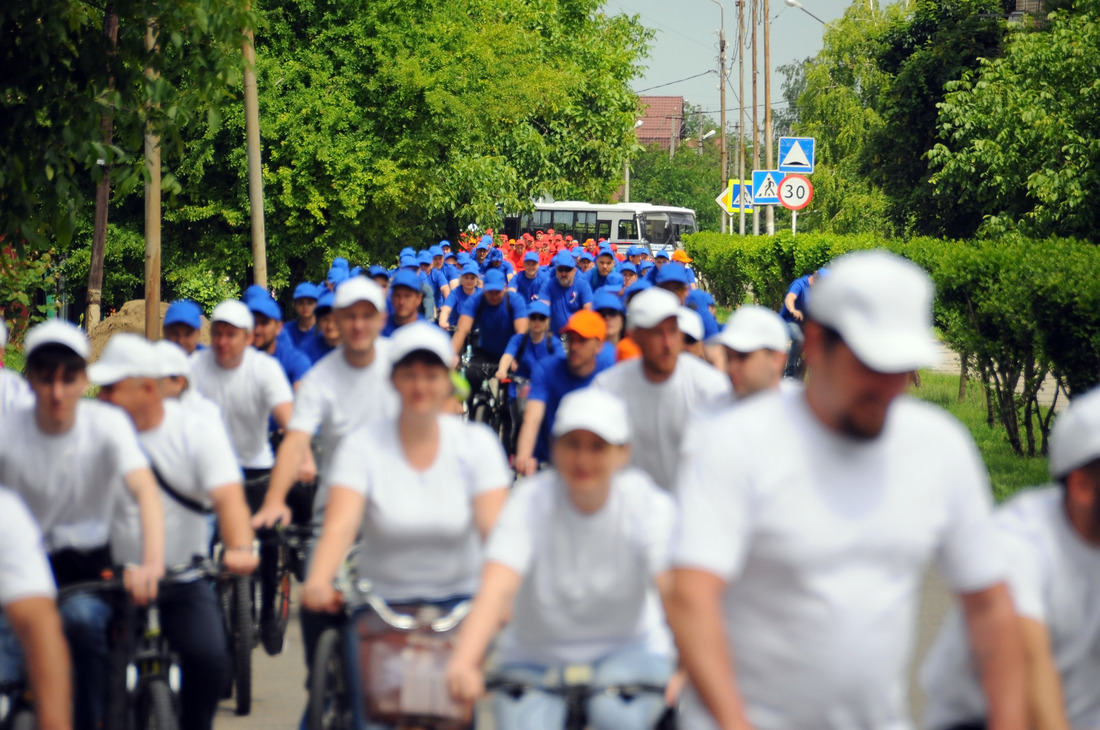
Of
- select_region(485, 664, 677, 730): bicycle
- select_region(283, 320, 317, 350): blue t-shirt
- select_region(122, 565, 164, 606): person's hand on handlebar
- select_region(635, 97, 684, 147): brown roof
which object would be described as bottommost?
select_region(485, 664, 677, 730): bicycle

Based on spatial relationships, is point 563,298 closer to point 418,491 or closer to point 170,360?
point 170,360

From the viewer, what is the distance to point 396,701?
4168mm

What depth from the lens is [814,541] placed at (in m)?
2.74

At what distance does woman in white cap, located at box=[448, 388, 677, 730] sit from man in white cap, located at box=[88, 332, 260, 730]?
1327mm

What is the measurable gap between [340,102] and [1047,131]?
12044 mm

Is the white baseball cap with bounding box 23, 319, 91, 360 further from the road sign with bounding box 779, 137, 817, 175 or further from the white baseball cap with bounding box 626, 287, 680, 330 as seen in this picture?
the road sign with bounding box 779, 137, 817, 175

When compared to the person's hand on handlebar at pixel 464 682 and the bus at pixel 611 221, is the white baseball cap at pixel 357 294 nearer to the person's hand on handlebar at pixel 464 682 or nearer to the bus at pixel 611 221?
the person's hand on handlebar at pixel 464 682

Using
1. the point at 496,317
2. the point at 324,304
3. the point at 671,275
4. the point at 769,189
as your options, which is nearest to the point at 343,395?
the point at 324,304

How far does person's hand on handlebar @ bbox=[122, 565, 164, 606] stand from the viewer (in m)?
4.79

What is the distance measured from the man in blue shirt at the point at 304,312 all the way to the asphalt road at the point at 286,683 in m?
2.02

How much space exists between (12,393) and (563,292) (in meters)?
10.2

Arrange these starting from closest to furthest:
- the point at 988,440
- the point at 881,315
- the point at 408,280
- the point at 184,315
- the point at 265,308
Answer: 1. the point at 881,315
2. the point at 184,315
3. the point at 265,308
4. the point at 408,280
5. the point at 988,440

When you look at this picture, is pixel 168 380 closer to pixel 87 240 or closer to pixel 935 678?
pixel 935 678

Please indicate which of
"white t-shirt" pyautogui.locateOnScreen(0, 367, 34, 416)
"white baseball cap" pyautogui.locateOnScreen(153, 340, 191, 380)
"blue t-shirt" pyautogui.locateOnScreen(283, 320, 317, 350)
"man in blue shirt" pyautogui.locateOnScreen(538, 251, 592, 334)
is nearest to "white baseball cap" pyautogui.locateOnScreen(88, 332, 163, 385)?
"white baseball cap" pyautogui.locateOnScreen(153, 340, 191, 380)
